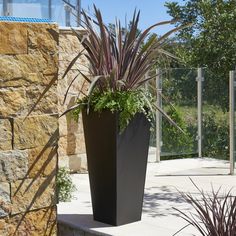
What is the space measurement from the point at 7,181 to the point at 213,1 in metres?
9.07

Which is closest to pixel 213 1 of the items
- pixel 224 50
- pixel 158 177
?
pixel 224 50

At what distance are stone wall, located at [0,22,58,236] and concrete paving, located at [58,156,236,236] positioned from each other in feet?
1.83

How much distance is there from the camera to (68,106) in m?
7.46

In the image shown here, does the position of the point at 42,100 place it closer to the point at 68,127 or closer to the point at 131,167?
the point at 131,167

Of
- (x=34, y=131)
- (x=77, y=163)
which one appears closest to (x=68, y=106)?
(x=77, y=163)

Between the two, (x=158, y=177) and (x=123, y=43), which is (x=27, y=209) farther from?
(x=158, y=177)

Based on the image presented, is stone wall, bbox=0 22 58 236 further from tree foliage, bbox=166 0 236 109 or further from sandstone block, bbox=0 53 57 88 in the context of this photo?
tree foliage, bbox=166 0 236 109

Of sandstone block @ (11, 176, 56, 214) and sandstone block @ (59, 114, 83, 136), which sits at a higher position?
sandstone block @ (59, 114, 83, 136)

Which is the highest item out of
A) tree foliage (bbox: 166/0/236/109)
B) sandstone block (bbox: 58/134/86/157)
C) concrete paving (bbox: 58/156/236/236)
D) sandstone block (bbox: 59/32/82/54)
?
tree foliage (bbox: 166/0/236/109)

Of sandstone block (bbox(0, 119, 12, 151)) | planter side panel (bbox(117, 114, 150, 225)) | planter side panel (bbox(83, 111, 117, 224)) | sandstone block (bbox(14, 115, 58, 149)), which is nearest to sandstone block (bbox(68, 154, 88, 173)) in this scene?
planter side panel (bbox(83, 111, 117, 224))

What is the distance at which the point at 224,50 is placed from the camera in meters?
11.0

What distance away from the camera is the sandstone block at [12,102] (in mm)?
3895

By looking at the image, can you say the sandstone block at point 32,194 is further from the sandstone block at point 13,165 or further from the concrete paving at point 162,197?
the concrete paving at point 162,197

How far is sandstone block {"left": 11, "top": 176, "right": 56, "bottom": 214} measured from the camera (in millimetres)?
4008
